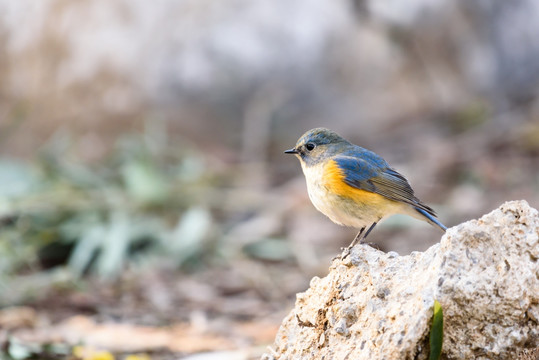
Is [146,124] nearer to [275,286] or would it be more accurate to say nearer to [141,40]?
[141,40]

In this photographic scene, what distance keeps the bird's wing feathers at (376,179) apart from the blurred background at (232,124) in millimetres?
2320

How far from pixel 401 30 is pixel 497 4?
4.28 feet

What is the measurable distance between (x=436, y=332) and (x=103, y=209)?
212 inches

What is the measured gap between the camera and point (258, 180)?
8.34m

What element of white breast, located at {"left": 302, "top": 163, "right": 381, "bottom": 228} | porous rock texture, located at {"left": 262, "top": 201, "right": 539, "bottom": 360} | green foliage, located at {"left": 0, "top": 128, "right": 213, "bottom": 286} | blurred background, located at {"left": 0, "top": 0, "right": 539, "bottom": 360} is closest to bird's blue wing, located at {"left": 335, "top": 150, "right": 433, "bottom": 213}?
white breast, located at {"left": 302, "top": 163, "right": 381, "bottom": 228}

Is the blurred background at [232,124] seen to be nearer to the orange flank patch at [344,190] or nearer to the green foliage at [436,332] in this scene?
the orange flank patch at [344,190]

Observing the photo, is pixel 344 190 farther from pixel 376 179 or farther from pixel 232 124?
pixel 232 124

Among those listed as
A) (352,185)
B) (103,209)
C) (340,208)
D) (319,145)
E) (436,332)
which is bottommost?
(436,332)

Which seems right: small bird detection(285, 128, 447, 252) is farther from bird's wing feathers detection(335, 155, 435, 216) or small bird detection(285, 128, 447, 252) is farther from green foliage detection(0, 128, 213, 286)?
green foliage detection(0, 128, 213, 286)

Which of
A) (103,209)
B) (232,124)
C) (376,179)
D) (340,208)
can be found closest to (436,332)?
(340,208)

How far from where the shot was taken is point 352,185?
366 centimetres

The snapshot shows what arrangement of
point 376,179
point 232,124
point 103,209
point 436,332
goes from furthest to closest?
point 232,124, point 103,209, point 376,179, point 436,332

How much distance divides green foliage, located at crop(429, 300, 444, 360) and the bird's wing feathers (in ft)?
5.00

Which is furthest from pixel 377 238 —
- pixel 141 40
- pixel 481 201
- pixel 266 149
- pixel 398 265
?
pixel 398 265
